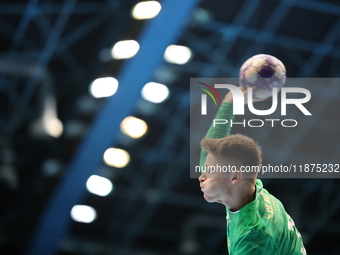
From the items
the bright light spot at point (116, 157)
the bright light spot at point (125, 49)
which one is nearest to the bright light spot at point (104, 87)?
the bright light spot at point (125, 49)

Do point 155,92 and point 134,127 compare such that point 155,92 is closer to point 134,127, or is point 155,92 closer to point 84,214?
point 134,127

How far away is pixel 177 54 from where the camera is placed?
49.9 ft

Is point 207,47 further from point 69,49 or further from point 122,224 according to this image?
point 122,224

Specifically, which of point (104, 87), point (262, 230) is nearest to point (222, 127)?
point (262, 230)

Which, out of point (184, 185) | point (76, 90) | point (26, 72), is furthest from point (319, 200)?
point (26, 72)

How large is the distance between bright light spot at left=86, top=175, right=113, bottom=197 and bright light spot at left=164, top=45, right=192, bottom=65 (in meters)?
4.17

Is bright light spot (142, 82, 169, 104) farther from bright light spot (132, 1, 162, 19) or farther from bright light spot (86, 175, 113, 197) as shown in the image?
bright light spot (132, 1, 162, 19)

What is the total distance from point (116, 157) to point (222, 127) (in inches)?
483

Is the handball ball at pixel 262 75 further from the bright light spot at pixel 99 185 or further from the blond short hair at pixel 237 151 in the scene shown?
the bright light spot at pixel 99 185

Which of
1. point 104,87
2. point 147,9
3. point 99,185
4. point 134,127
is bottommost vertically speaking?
point 99,185

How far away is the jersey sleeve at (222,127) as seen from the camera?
17.6 feet

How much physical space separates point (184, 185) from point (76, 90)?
6123 millimetres

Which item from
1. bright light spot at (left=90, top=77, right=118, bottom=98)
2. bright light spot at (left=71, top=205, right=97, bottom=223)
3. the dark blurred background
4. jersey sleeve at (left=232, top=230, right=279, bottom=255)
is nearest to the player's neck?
jersey sleeve at (left=232, top=230, right=279, bottom=255)

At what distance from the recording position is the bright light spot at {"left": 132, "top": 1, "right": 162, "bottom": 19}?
12309 millimetres
